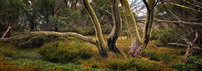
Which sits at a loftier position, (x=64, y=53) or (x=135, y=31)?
(x=135, y=31)

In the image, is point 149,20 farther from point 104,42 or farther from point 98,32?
point 98,32

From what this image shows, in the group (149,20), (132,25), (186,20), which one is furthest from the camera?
(186,20)

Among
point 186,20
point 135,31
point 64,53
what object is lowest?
point 64,53

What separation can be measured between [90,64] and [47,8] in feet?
32.3

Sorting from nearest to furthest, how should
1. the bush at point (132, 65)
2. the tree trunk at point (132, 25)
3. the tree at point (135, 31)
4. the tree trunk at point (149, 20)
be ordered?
1. the bush at point (132, 65)
2. the tree trunk at point (149, 20)
3. the tree at point (135, 31)
4. the tree trunk at point (132, 25)

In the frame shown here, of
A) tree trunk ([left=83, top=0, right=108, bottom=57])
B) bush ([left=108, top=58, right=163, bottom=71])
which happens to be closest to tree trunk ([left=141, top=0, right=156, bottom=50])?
bush ([left=108, top=58, right=163, bottom=71])

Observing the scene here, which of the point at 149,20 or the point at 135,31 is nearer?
the point at 149,20

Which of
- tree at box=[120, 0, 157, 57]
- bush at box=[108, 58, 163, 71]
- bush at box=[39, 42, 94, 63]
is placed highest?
tree at box=[120, 0, 157, 57]

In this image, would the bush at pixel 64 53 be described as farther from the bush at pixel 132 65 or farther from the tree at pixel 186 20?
the tree at pixel 186 20

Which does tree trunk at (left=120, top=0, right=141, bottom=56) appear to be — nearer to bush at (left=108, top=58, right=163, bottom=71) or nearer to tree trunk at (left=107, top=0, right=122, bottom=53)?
tree trunk at (left=107, top=0, right=122, bottom=53)

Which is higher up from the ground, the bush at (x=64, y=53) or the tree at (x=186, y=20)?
the tree at (x=186, y=20)

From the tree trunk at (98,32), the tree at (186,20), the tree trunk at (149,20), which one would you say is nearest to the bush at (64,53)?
the tree trunk at (98,32)

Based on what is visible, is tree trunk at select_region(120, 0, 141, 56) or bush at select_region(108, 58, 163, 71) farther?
tree trunk at select_region(120, 0, 141, 56)

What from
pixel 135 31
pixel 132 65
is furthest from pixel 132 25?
pixel 132 65
